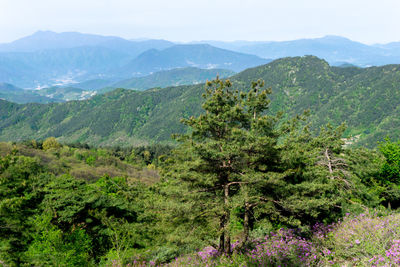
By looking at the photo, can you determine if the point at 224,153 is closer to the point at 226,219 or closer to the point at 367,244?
the point at 226,219

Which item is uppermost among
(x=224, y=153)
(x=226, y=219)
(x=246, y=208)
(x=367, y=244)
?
(x=224, y=153)

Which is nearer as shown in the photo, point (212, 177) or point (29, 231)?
point (212, 177)

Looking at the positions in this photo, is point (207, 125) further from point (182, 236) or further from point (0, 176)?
point (0, 176)

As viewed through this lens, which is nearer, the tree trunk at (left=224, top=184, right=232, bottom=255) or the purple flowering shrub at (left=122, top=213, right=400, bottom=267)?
the purple flowering shrub at (left=122, top=213, right=400, bottom=267)

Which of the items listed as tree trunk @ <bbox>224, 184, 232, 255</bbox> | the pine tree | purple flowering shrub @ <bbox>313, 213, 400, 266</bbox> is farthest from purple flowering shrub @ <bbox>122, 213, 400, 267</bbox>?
the pine tree

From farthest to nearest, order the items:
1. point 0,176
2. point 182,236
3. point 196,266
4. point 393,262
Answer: point 0,176
point 182,236
point 196,266
point 393,262

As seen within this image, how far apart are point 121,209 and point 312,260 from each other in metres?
20.7

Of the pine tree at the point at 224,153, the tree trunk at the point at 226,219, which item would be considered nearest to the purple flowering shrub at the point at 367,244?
the pine tree at the point at 224,153

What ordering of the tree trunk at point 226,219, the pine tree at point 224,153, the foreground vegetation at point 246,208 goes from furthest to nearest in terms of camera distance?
the pine tree at point 224,153
the tree trunk at point 226,219
the foreground vegetation at point 246,208

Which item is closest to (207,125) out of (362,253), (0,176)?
(362,253)

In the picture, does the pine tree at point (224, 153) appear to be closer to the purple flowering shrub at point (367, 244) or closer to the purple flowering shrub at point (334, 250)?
the purple flowering shrub at point (334, 250)

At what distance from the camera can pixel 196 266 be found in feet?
35.4

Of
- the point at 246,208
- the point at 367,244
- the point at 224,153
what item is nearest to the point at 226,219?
the point at 246,208

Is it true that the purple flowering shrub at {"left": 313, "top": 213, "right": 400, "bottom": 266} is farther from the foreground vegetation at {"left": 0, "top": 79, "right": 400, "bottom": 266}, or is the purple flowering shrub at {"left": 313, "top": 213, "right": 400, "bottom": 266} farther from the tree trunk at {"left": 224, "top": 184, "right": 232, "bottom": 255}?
the tree trunk at {"left": 224, "top": 184, "right": 232, "bottom": 255}
